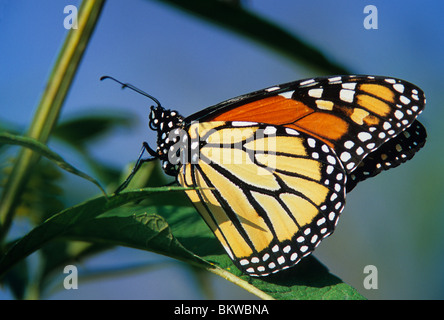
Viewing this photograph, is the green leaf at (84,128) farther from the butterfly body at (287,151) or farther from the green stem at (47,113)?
the green stem at (47,113)

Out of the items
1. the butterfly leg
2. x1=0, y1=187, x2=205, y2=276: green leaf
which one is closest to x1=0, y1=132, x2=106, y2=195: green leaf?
x1=0, y1=187, x2=205, y2=276: green leaf

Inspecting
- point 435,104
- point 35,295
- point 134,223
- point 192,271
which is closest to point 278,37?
point 134,223

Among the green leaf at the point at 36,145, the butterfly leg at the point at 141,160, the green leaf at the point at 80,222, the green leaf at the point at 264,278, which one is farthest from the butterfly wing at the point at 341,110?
the green leaf at the point at 36,145

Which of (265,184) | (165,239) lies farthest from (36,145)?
(265,184)

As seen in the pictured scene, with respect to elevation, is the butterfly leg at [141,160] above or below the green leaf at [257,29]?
below

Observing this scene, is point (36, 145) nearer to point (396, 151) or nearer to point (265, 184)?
point (265, 184)
